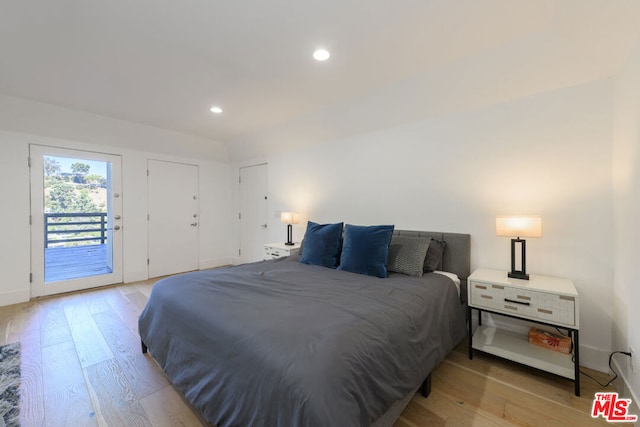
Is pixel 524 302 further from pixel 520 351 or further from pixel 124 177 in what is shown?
pixel 124 177

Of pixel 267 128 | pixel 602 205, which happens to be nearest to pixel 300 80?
pixel 267 128

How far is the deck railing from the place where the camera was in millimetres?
3588

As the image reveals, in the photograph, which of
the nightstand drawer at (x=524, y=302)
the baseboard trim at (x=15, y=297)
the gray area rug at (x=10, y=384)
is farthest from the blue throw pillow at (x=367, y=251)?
the baseboard trim at (x=15, y=297)

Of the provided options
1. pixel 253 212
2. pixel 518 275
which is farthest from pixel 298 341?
pixel 253 212

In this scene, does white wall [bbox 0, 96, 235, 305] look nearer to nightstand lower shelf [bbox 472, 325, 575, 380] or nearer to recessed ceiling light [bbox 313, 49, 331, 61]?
recessed ceiling light [bbox 313, 49, 331, 61]

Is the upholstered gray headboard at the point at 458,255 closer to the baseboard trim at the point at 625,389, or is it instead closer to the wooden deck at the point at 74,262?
the baseboard trim at the point at 625,389

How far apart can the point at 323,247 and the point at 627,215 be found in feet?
7.36

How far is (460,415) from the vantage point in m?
1.54

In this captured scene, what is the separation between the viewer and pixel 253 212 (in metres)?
5.05

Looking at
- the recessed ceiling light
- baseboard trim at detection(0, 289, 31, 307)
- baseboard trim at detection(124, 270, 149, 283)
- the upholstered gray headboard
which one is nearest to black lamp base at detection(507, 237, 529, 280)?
the upholstered gray headboard

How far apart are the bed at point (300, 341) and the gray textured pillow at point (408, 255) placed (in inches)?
5.5

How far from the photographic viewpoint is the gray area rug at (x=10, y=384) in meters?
1.51

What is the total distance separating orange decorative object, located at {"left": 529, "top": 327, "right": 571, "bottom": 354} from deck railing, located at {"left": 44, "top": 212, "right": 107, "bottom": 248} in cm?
546

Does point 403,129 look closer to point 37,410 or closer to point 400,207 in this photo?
point 400,207
